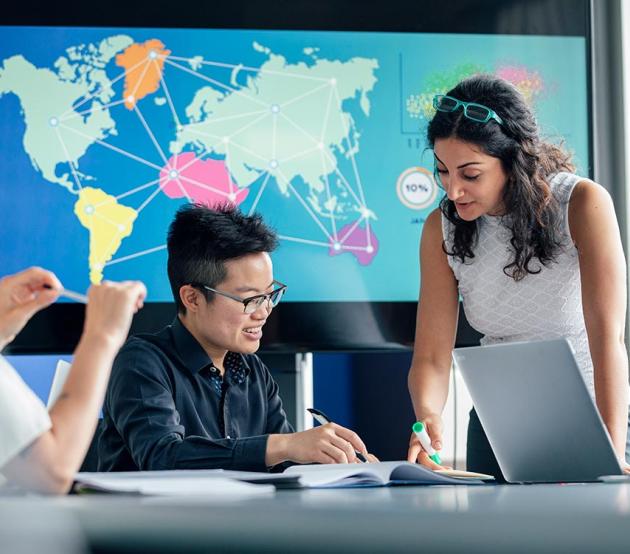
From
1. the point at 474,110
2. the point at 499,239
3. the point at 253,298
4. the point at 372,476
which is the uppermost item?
the point at 474,110

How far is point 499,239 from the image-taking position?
1.96 meters

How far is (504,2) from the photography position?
2.96 meters

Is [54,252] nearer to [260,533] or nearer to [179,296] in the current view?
[179,296]

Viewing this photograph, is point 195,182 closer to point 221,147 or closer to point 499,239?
point 221,147

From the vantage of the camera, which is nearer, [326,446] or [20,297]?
[20,297]

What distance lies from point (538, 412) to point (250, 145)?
5.83 feet

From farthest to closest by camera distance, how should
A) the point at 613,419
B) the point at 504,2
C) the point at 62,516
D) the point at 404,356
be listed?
1. the point at 404,356
2. the point at 504,2
3. the point at 613,419
4. the point at 62,516

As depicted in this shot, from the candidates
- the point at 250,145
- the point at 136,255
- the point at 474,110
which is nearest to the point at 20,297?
the point at 474,110

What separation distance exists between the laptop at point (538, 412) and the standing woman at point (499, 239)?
44 cm

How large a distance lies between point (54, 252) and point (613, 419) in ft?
5.77

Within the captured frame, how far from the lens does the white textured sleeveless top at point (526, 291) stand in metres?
1.88

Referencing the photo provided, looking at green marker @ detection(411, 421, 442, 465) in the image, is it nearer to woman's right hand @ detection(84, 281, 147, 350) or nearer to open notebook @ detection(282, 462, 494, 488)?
open notebook @ detection(282, 462, 494, 488)

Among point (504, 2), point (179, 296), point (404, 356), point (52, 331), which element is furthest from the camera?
point (404, 356)

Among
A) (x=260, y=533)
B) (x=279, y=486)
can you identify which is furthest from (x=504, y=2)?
(x=260, y=533)
